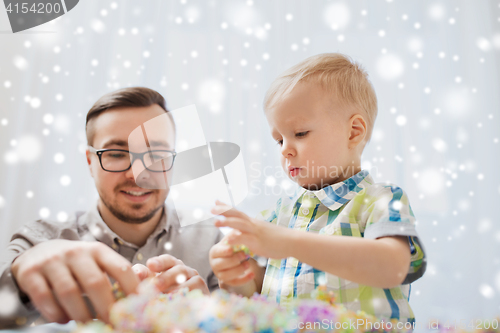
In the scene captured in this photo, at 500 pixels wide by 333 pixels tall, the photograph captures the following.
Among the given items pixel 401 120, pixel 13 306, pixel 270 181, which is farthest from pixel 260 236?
pixel 401 120

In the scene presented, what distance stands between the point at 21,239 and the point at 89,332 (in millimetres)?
689

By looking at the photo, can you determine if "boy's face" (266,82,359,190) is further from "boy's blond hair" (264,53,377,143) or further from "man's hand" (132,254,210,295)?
"man's hand" (132,254,210,295)

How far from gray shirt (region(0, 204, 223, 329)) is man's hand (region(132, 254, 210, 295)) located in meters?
0.31

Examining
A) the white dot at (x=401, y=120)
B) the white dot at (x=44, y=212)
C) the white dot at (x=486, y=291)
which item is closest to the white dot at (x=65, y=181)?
the white dot at (x=44, y=212)

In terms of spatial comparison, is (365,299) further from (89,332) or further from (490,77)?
(490,77)

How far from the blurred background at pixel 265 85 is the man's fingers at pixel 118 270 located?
755 millimetres

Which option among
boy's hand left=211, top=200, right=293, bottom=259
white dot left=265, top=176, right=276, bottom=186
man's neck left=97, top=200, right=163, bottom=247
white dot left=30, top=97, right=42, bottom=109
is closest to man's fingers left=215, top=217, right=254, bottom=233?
boy's hand left=211, top=200, right=293, bottom=259

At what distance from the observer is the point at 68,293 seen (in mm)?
584

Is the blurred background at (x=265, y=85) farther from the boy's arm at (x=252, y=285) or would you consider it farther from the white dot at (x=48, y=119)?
the boy's arm at (x=252, y=285)

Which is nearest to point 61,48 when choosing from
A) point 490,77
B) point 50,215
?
point 50,215

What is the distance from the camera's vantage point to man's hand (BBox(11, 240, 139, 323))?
0.58m

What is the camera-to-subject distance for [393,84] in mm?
1468

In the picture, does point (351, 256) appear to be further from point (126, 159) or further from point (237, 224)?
point (126, 159)

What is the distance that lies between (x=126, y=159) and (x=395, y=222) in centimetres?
82
